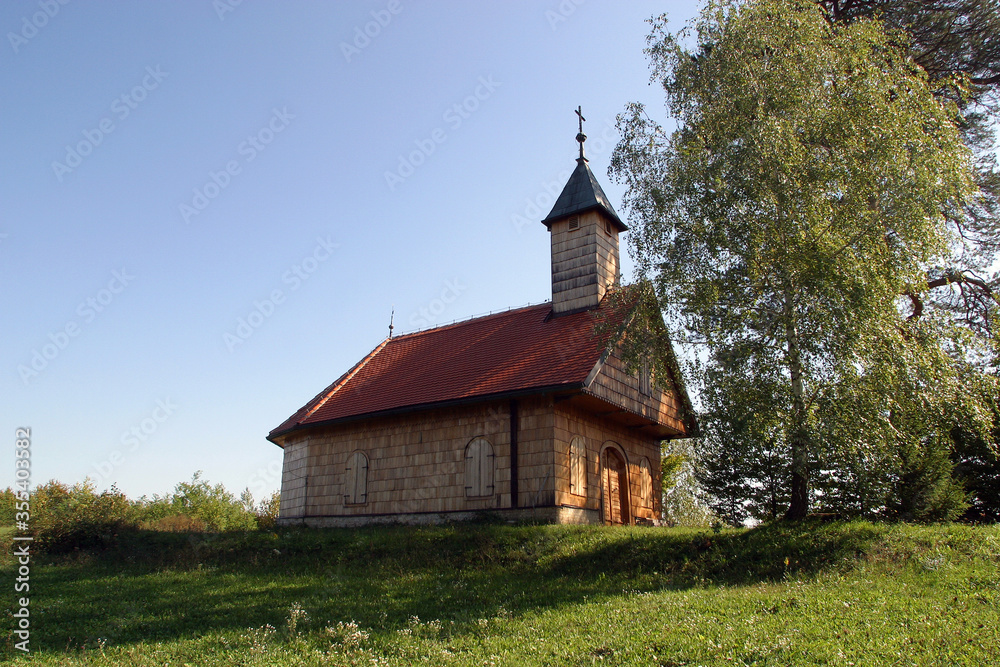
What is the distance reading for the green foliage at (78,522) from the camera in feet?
59.9

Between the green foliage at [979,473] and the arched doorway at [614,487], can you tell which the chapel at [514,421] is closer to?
the arched doorway at [614,487]

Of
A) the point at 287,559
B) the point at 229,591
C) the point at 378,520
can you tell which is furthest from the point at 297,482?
the point at 229,591

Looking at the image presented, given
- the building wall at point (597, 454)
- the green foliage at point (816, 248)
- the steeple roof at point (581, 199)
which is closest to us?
the green foliage at point (816, 248)

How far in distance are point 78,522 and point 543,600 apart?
1451cm

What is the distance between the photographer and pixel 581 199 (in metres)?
21.4

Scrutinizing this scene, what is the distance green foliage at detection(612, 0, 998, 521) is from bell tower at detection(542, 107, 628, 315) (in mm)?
5454

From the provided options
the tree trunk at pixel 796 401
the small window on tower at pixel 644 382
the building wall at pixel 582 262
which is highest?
the building wall at pixel 582 262

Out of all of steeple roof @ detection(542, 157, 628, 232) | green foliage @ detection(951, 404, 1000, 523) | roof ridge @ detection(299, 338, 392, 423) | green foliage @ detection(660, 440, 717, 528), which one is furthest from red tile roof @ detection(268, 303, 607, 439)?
green foliage @ detection(951, 404, 1000, 523)

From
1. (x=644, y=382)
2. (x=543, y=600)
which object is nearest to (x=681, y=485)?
(x=644, y=382)

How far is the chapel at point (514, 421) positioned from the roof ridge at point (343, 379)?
76mm

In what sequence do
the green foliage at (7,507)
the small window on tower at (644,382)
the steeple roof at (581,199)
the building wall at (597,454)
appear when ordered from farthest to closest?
the green foliage at (7,507) < the steeple roof at (581,199) < the small window on tower at (644,382) < the building wall at (597,454)

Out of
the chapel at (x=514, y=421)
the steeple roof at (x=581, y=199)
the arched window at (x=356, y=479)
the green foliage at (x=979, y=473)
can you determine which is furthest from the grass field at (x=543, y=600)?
the steeple roof at (x=581, y=199)

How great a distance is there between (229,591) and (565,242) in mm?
13688

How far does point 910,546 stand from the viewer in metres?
12.0
